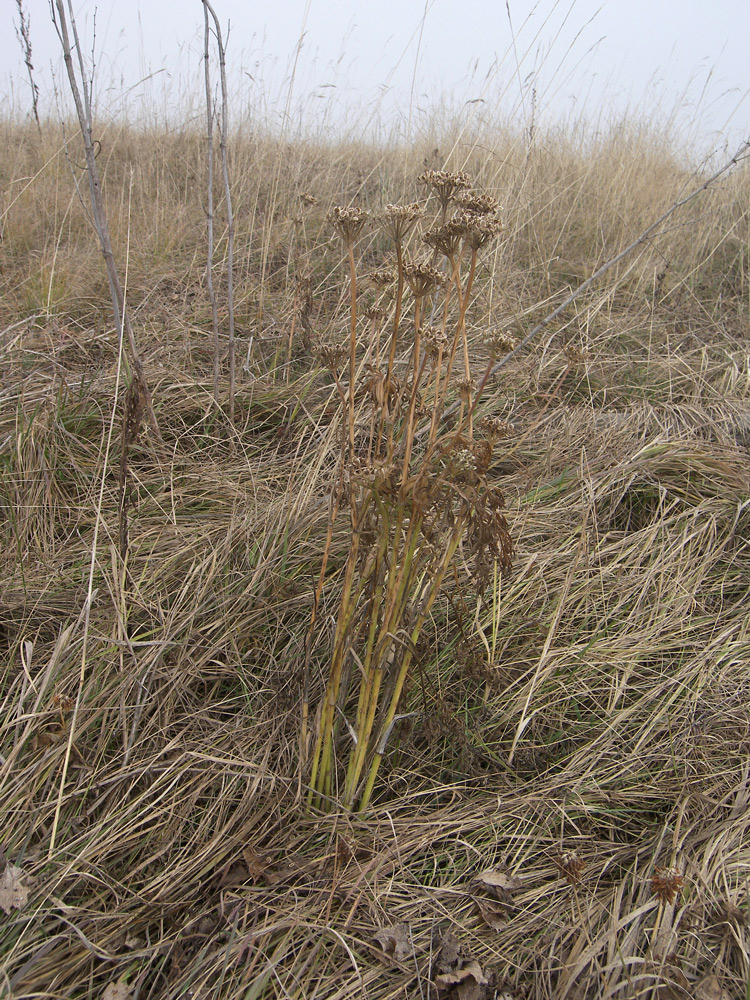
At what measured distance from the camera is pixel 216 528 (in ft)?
6.15

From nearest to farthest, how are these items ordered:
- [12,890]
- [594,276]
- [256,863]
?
1. [12,890]
2. [256,863]
3. [594,276]

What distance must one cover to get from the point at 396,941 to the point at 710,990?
508 millimetres

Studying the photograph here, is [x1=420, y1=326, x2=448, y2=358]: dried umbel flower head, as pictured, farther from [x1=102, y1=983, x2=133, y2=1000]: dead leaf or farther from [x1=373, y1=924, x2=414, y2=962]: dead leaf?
[x1=102, y1=983, x2=133, y2=1000]: dead leaf

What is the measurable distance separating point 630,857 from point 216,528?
129cm

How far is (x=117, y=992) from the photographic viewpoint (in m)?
1.04

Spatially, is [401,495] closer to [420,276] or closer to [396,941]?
[420,276]

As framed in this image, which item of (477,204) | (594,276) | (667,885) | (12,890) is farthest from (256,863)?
(594,276)

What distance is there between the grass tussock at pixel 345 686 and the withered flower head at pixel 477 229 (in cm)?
14

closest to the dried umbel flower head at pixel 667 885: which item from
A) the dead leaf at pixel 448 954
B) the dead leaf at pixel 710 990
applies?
the dead leaf at pixel 710 990

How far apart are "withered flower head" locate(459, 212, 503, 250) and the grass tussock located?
14 cm

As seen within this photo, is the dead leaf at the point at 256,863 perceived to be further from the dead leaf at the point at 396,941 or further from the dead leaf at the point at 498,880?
the dead leaf at the point at 498,880

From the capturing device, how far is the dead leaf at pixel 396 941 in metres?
1.12

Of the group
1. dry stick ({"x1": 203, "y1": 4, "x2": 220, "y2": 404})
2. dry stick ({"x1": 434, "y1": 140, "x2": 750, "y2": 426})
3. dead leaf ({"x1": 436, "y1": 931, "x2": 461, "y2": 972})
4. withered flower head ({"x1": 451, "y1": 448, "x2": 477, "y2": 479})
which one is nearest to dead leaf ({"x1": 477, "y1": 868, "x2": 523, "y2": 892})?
dead leaf ({"x1": 436, "y1": 931, "x2": 461, "y2": 972})

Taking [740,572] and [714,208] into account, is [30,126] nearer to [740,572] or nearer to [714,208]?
[714,208]
